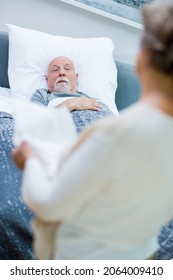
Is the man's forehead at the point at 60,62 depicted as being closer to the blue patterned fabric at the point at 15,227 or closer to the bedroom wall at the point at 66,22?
the bedroom wall at the point at 66,22

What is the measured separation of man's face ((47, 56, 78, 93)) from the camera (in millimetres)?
2203

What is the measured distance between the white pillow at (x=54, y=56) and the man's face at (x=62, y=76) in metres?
0.08

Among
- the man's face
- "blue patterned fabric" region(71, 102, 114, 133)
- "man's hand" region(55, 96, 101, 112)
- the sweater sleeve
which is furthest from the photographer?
the man's face

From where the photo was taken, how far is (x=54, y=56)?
7.61 feet

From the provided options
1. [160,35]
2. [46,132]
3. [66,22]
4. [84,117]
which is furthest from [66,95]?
[160,35]

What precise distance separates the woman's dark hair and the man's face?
1.55 m

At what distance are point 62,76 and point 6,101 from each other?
0.37 metres

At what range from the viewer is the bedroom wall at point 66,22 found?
238 centimetres

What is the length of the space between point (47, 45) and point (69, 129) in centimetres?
157

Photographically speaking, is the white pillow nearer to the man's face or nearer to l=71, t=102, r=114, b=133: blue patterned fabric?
the man's face

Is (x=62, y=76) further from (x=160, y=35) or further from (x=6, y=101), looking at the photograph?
(x=160, y=35)

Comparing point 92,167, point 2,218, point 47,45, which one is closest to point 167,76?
point 92,167

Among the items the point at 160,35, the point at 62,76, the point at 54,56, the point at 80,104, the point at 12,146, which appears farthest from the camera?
the point at 54,56

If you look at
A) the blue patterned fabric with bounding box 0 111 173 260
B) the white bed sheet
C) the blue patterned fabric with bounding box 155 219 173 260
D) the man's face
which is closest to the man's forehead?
the man's face
